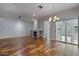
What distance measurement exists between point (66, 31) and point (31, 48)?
106 centimetres

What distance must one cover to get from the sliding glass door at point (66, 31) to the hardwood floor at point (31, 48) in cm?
16

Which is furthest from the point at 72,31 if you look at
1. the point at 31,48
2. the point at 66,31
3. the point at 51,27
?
the point at 31,48

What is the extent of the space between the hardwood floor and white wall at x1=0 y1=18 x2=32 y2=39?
135mm

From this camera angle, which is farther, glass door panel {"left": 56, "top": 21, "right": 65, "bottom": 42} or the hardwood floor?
glass door panel {"left": 56, "top": 21, "right": 65, "bottom": 42}

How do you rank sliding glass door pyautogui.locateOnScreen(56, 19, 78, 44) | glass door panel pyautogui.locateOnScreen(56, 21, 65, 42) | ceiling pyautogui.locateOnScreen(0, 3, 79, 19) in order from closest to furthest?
1. ceiling pyautogui.locateOnScreen(0, 3, 79, 19)
2. sliding glass door pyautogui.locateOnScreen(56, 19, 78, 44)
3. glass door panel pyautogui.locateOnScreen(56, 21, 65, 42)

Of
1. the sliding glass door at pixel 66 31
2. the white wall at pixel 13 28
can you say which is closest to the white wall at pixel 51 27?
the sliding glass door at pixel 66 31

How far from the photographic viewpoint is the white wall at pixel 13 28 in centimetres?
275

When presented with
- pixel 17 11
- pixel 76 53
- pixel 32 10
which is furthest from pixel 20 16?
pixel 76 53

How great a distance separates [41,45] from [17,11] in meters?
1.11

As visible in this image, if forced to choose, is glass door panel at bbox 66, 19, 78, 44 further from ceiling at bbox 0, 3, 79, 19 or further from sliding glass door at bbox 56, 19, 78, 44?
ceiling at bbox 0, 3, 79, 19

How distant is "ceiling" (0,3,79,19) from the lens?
2.67 metres

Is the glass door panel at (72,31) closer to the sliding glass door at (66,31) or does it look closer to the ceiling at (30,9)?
the sliding glass door at (66,31)

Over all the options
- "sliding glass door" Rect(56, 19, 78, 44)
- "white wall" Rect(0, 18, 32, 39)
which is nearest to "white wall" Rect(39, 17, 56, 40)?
"sliding glass door" Rect(56, 19, 78, 44)

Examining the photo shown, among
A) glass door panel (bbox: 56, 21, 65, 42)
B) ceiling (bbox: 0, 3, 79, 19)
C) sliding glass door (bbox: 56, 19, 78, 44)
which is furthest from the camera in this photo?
glass door panel (bbox: 56, 21, 65, 42)
